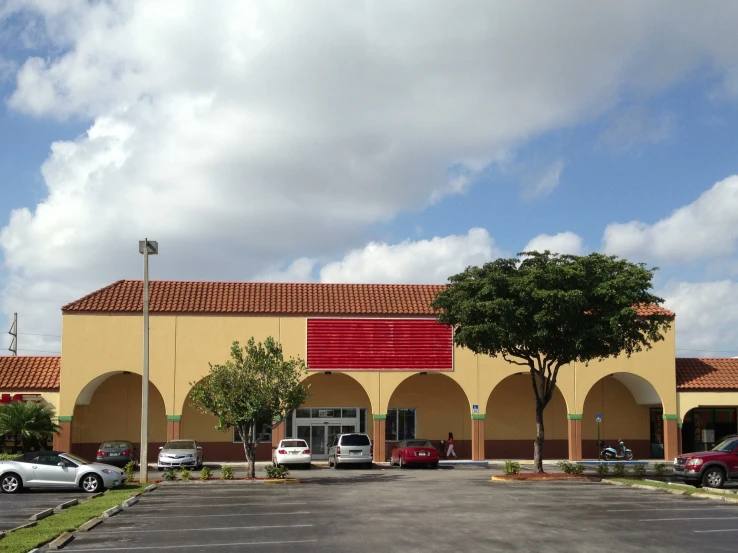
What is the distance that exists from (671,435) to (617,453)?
272 centimetres

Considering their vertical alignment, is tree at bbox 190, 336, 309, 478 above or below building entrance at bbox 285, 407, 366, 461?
above

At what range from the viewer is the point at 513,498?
877 inches

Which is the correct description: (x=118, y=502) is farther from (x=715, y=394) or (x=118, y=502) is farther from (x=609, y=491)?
(x=715, y=394)

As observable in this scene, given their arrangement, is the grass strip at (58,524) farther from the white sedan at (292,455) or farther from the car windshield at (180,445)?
the white sedan at (292,455)

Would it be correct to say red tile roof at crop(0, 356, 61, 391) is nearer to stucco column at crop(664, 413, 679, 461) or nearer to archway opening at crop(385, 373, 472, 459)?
archway opening at crop(385, 373, 472, 459)

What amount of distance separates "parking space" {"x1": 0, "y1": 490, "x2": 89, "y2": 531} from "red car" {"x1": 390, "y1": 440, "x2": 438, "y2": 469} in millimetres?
14863

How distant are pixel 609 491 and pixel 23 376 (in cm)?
2651

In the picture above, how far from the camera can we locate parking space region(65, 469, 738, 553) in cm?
1462

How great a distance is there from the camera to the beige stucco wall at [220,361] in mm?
38625

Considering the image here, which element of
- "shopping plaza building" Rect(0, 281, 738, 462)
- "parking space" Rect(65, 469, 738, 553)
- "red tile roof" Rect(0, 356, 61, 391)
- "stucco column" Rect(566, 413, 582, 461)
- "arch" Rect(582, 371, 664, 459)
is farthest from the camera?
"arch" Rect(582, 371, 664, 459)

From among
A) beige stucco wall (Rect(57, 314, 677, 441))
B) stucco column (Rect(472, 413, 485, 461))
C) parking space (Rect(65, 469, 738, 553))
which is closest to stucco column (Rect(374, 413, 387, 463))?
beige stucco wall (Rect(57, 314, 677, 441))

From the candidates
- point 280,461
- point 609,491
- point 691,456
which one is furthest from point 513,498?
point 280,461

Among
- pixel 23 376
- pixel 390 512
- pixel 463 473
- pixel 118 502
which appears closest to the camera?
pixel 390 512

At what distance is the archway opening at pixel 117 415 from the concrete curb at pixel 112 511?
20693 millimetres
